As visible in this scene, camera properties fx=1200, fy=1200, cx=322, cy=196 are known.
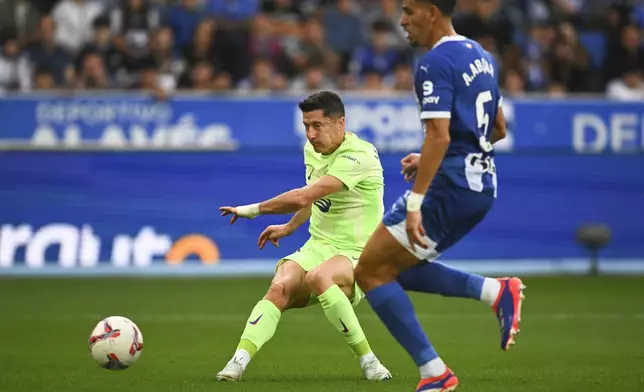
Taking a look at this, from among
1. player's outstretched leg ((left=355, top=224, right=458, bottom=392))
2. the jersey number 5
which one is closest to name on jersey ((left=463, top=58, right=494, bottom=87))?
the jersey number 5

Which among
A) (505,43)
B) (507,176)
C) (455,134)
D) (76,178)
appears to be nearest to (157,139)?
(76,178)

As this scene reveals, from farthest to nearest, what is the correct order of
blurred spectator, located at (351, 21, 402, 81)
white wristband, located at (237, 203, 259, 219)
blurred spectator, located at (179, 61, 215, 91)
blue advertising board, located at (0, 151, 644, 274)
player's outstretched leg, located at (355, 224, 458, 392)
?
1. blurred spectator, located at (351, 21, 402, 81)
2. blurred spectator, located at (179, 61, 215, 91)
3. blue advertising board, located at (0, 151, 644, 274)
4. white wristband, located at (237, 203, 259, 219)
5. player's outstretched leg, located at (355, 224, 458, 392)

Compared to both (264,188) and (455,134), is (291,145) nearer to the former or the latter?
(264,188)

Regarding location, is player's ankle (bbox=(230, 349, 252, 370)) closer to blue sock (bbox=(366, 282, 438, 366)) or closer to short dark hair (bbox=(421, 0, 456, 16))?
blue sock (bbox=(366, 282, 438, 366))

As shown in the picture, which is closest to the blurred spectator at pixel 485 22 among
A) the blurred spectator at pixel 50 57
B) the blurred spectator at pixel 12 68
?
the blurred spectator at pixel 50 57

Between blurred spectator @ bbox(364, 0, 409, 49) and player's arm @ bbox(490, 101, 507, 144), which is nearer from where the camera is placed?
player's arm @ bbox(490, 101, 507, 144)

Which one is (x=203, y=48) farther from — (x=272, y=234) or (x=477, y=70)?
(x=477, y=70)

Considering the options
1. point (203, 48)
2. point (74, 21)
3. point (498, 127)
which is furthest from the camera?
point (74, 21)

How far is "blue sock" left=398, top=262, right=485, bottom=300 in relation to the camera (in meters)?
6.72

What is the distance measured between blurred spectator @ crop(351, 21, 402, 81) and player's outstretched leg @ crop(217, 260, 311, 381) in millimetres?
11682

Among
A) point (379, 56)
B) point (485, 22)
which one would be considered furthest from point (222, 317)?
point (485, 22)

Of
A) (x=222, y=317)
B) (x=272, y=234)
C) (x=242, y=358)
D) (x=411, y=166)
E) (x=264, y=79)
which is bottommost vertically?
(x=222, y=317)

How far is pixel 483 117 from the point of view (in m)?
6.51

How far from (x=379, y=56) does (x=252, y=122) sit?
125 inches
